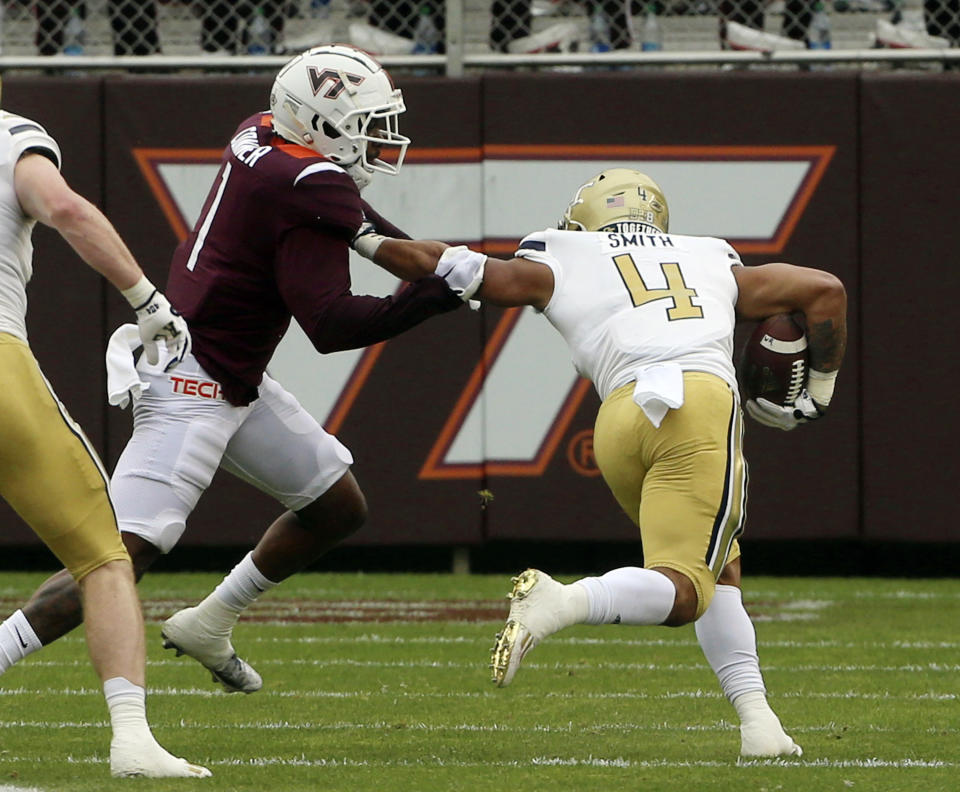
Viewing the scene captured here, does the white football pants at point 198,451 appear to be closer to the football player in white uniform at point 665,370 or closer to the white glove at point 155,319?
the football player in white uniform at point 665,370

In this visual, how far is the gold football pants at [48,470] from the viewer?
3992mm

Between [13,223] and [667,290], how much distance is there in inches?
61.8

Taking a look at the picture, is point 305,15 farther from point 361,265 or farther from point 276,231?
point 276,231

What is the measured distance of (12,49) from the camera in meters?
9.77

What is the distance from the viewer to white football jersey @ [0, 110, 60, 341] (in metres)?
4.03

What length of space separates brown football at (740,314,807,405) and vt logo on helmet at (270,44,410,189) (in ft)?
3.62

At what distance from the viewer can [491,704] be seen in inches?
217

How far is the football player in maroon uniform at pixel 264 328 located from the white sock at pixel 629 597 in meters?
0.85

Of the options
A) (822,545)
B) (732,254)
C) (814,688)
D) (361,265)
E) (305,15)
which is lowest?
(822,545)

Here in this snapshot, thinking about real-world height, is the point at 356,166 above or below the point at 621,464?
above

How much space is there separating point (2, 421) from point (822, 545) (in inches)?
267

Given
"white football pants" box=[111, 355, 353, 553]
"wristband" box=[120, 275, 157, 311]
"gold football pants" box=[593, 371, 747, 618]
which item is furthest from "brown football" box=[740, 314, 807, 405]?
"wristband" box=[120, 275, 157, 311]

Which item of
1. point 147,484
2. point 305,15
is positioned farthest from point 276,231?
point 305,15

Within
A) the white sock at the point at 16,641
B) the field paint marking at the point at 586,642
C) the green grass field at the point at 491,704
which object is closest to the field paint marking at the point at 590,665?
the green grass field at the point at 491,704
